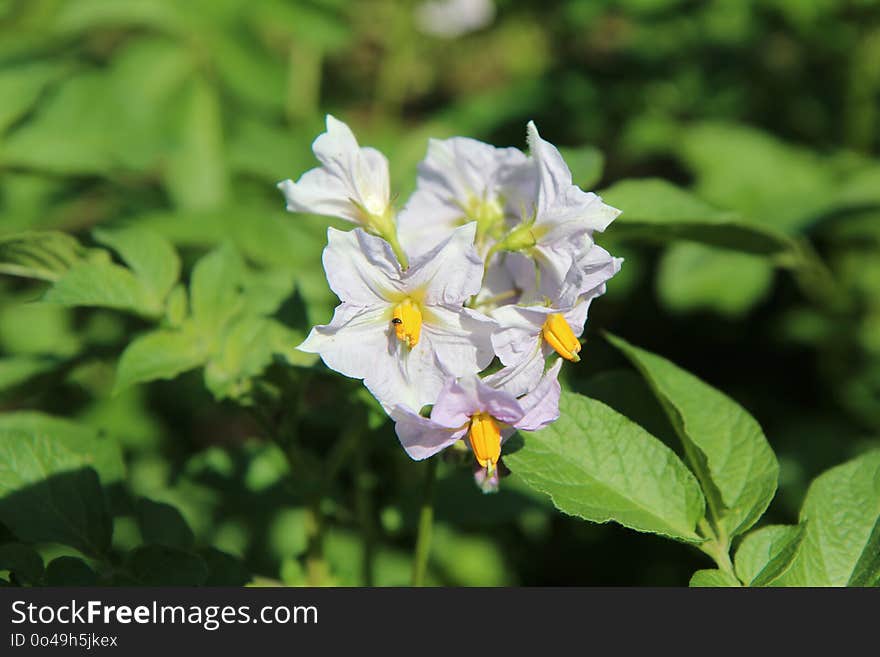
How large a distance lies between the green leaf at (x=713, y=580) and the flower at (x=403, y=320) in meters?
0.39

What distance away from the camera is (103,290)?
1452mm

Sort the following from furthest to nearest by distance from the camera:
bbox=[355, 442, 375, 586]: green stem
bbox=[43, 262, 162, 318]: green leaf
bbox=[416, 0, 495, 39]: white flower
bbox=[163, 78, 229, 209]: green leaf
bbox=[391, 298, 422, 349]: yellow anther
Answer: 1. bbox=[416, 0, 495, 39]: white flower
2. bbox=[163, 78, 229, 209]: green leaf
3. bbox=[355, 442, 375, 586]: green stem
4. bbox=[43, 262, 162, 318]: green leaf
5. bbox=[391, 298, 422, 349]: yellow anther

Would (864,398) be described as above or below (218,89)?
below

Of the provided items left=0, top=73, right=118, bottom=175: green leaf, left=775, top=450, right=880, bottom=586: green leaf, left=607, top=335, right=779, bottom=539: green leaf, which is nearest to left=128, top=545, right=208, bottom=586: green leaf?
left=607, top=335, right=779, bottom=539: green leaf

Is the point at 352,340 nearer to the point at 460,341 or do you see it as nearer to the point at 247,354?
the point at 460,341

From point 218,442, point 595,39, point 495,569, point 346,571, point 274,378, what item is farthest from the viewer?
point 595,39

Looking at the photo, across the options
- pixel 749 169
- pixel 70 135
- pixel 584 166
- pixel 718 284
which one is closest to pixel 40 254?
pixel 584 166

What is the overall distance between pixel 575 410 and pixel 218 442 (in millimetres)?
2332

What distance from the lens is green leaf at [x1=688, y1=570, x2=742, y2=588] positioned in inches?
48.4

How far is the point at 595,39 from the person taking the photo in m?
4.52

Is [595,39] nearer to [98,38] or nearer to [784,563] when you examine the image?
[98,38]

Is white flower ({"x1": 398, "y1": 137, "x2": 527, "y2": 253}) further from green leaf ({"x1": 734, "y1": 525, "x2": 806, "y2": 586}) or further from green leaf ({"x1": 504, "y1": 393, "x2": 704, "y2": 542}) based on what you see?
green leaf ({"x1": 734, "y1": 525, "x2": 806, "y2": 586})

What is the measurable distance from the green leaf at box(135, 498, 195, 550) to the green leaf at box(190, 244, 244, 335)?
0.29 meters

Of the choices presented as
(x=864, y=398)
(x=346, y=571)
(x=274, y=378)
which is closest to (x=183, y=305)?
(x=274, y=378)
